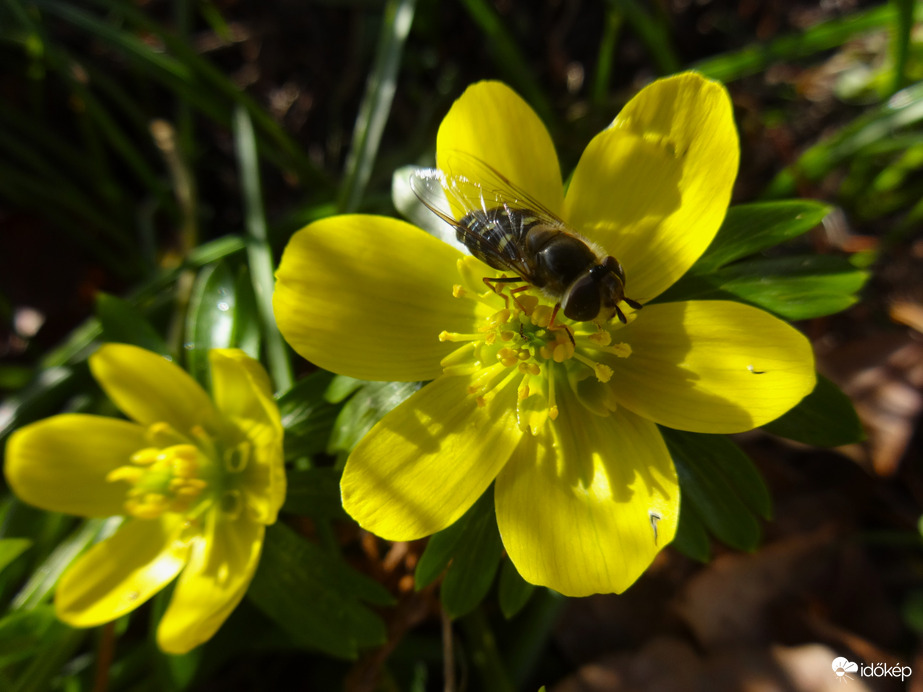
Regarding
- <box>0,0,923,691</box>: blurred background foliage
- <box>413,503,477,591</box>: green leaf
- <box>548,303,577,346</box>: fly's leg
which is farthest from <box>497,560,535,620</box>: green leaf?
<box>548,303,577,346</box>: fly's leg

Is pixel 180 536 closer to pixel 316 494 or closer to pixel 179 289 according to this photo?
pixel 316 494

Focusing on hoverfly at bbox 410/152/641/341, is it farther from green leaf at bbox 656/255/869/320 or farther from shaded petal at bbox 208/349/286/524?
shaded petal at bbox 208/349/286/524

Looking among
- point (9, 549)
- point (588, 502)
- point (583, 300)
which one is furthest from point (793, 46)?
point (9, 549)

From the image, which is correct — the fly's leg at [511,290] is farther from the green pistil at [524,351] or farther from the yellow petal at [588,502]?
the yellow petal at [588,502]

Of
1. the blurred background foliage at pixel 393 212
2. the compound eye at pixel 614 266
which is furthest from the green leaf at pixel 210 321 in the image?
the compound eye at pixel 614 266

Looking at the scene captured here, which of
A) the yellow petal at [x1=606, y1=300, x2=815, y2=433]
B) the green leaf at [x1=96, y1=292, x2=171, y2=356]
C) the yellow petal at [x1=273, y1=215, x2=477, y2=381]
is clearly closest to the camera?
the yellow petal at [x1=606, y1=300, x2=815, y2=433]

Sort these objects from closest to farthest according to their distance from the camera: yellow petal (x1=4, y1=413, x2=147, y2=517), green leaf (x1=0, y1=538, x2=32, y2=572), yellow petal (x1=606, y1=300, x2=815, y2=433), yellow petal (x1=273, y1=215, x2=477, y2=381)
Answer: yellow petal (x1=606, y1=300, x2=815, y2=433), yellow petal (x1=273, y1=215, x2=477, y2=381), yellow petal (x1=4, y1=413, x2=147, y2=517), green leaf (x1=0, y1=538, x2=32, y2=572)

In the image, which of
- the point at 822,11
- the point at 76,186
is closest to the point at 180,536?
the point at 76,186
